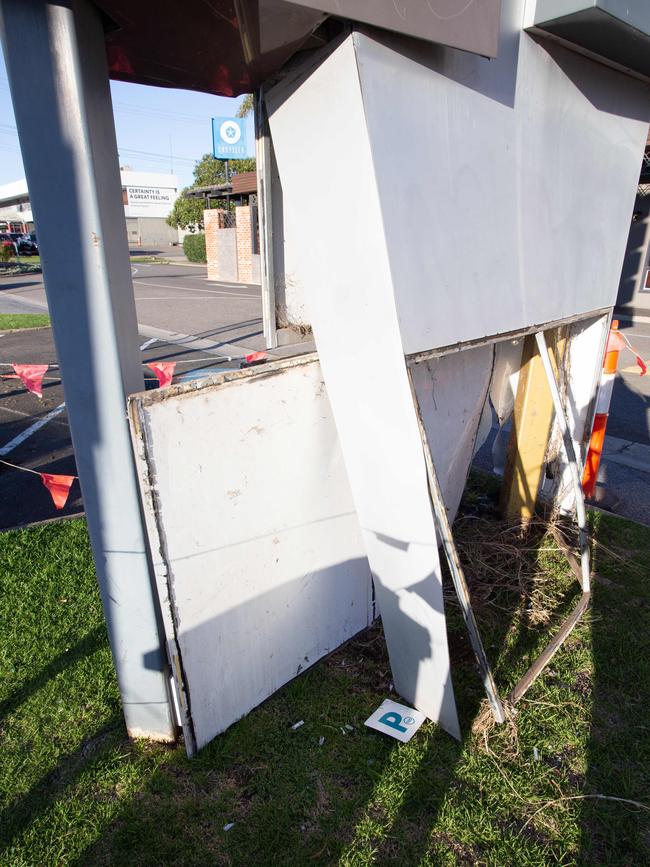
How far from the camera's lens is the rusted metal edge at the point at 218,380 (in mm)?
2131

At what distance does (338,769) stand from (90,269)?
7.90ft

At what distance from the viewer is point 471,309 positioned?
2576 mm

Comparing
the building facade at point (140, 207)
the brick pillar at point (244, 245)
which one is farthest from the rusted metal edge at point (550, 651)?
the building facade at point (140, 207)

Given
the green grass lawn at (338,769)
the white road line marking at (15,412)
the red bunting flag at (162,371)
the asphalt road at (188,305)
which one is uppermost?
the red bunting flag at (162,371)

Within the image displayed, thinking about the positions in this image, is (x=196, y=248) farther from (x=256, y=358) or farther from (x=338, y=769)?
Result: (x=338, y=769)

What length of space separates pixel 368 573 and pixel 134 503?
1532 millimetres

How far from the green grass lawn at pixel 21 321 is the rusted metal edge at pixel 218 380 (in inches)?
492

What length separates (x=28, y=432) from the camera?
6.75 m

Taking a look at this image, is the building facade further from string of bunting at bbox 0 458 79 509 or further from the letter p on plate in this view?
the letter p on plate

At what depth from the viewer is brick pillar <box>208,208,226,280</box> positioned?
86.1 ft

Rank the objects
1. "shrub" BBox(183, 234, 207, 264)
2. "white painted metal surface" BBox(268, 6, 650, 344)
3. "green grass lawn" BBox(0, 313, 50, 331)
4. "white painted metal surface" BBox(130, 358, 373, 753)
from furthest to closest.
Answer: "shrub" BBox(183, 234, 207, 264)
"green grass lawn" BBox(0, 313, 50, 331)
"white painted metal surface" BBox(130, 358, 373, 753)
"white painted metal surface" BBox(268, 6, 650, 344)

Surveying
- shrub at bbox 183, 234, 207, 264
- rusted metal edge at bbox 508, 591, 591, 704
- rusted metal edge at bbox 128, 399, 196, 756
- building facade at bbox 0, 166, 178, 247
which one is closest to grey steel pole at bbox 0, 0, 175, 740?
rusted metal edge at bbox 128, 399, 196, 756

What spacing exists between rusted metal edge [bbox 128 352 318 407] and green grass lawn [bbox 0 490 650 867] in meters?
1.72

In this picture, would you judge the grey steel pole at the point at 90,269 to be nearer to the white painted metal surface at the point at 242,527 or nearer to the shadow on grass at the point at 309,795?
the white painted metal surface at the point at 242,527
